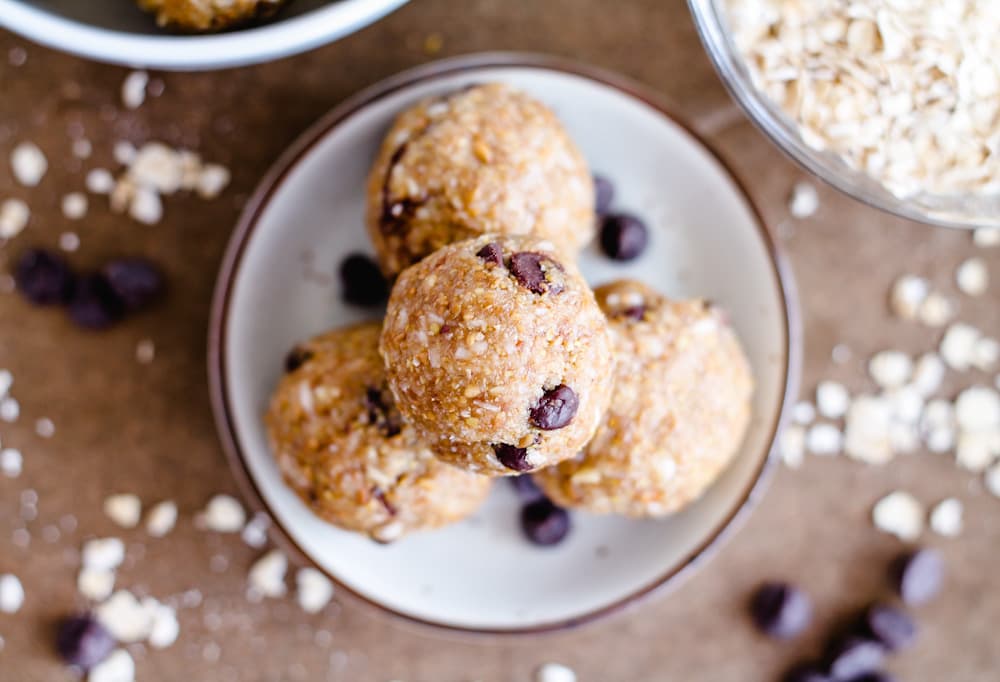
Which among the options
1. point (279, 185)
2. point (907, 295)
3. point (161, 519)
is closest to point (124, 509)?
point (161, 519)

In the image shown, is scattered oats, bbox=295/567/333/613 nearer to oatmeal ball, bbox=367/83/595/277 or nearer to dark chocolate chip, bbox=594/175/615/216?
oatmeal ball, bbox=367/83/595/277

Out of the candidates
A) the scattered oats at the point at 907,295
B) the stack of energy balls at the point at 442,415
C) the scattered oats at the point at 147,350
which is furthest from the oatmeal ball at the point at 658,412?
the scattered oats at the point at 147,350

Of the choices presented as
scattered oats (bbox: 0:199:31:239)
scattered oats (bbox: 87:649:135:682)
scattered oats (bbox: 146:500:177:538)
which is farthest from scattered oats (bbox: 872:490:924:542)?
scattered oats (bbox: 0:199:31:239)

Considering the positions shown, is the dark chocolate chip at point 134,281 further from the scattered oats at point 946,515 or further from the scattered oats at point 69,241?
the scattered oats at point 946,515

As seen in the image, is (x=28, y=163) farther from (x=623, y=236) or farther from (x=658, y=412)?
(x=658, y=412)

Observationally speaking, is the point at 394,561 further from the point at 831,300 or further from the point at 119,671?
the point at 831,300

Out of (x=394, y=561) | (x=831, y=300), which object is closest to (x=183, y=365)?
(x=394, y=561)
